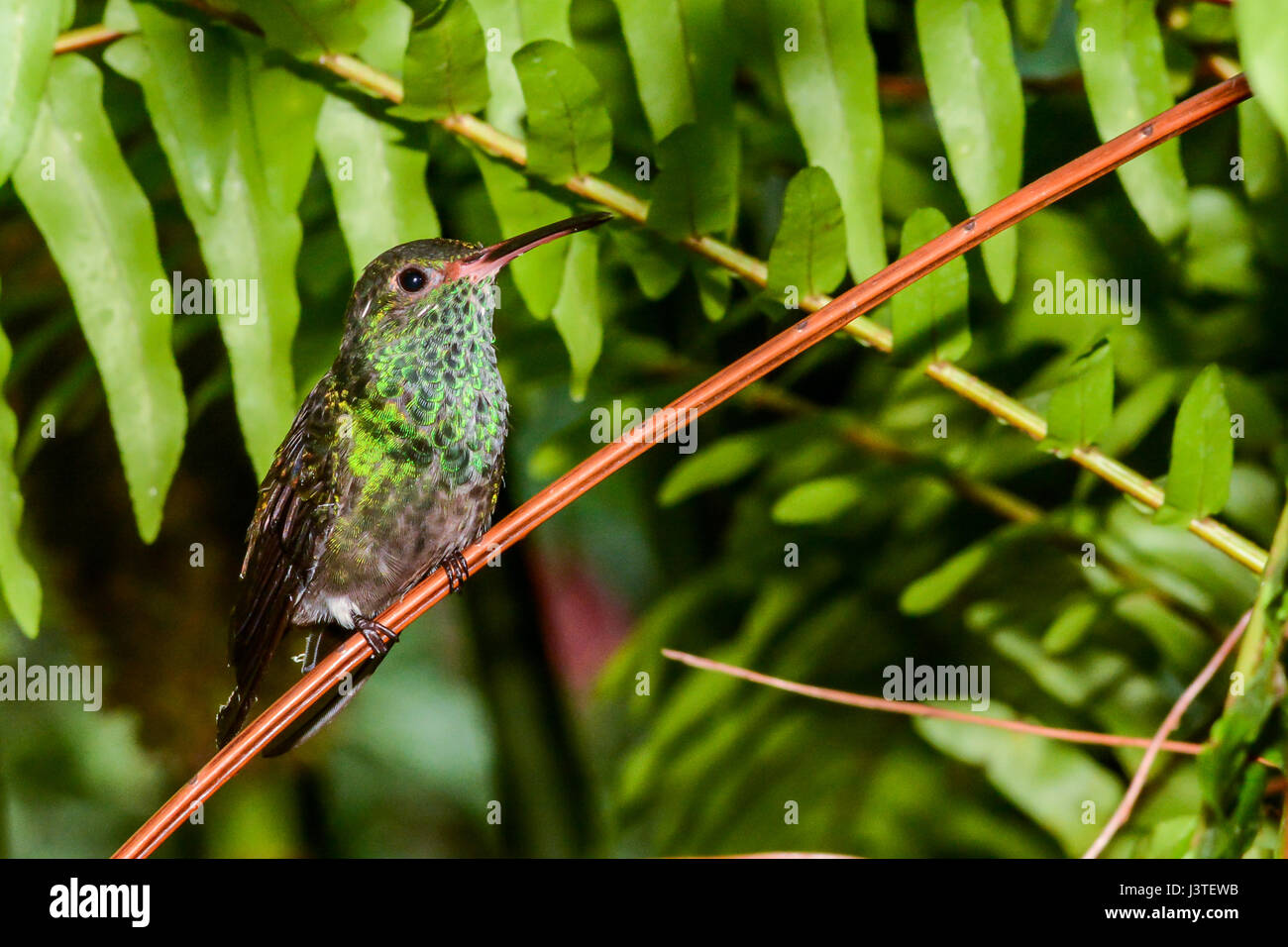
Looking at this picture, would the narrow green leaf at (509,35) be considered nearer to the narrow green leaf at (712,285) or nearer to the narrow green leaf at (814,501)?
the narrow green leaf at (712,285)

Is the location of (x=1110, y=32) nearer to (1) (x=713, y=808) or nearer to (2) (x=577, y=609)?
(1) (x=713, y=808)

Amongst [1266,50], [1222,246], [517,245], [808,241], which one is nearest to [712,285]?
[808,241]

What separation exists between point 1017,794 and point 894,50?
1367mm

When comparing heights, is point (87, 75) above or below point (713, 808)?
above

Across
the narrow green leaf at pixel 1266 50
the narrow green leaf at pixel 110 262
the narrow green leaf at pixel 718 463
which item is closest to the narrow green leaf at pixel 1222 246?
the narrow green leaf at pixel 718 463

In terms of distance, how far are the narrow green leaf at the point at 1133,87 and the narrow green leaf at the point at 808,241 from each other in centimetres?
35

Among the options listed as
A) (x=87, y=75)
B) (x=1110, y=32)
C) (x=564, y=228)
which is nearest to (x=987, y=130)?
(x=1110, y=32)

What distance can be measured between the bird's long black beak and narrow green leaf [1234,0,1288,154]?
1.81 ft

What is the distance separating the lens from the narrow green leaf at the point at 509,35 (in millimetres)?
1156

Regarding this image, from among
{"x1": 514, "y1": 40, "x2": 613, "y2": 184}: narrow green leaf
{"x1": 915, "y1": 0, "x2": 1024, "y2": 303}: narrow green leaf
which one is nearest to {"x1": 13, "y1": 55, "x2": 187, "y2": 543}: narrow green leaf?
{"x1": 514, "y1": 40, "x2": 613, "y2": 184}: narrow green leaf

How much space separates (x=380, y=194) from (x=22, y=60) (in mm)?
356

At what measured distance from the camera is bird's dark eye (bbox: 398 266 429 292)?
1094 mm

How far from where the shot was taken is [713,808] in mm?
1842

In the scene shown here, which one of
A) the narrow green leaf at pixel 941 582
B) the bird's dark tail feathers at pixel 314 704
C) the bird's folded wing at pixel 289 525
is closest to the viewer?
the bird's dark tail feathers at pixel 314 704
